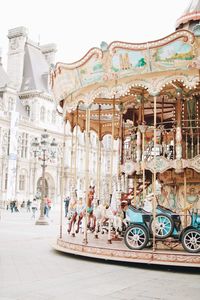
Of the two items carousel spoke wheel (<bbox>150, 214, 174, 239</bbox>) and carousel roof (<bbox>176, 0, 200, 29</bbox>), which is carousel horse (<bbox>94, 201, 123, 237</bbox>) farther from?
carousel roof (<bbox>176, 0, 200, 29</bbox>)

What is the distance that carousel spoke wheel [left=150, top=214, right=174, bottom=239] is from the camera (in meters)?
9.66

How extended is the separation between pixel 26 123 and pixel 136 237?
3989cm

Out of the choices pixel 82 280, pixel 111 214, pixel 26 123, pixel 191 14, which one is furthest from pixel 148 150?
pixel 26 123

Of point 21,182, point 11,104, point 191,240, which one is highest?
point 11,104

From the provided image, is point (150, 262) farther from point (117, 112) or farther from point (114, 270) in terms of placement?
point (117, 112)

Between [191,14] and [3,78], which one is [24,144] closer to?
[3,78]

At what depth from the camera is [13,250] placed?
1120cm

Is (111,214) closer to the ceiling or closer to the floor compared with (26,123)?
closer to the floor

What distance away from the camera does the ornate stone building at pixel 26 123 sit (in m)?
44.2

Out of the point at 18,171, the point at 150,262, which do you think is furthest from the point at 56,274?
the point at 18,171

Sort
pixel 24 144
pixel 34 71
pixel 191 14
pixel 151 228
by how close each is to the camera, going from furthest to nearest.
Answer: pixel 34 71 < pixel 24 144 < pixel 191 14 < pixel 151 228

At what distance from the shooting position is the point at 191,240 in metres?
9.22

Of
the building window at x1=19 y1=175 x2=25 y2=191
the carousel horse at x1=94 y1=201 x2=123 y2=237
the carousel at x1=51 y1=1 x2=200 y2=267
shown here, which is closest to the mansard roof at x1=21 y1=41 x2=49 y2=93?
the building window at x1=19 y1=175 x2=25 y2=191

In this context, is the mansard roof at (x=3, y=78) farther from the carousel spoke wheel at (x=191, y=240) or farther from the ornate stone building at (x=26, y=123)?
the carousel spoke wheel at (x=191, y=240)
